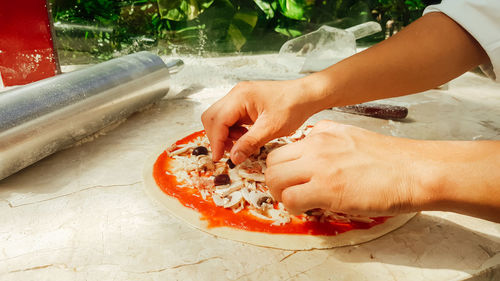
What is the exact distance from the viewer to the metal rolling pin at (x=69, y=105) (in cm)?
106

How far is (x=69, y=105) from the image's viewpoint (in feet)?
4.00

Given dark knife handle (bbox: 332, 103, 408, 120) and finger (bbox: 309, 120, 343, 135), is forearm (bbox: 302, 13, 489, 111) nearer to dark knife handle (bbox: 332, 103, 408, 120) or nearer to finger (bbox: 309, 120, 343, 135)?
finger (bbox: 309, 120, 343, 135)

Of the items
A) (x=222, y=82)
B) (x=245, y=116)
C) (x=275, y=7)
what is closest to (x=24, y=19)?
(x=222, y=82)

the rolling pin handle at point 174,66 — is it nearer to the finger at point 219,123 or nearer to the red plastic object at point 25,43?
the red plastic object at point 25,43

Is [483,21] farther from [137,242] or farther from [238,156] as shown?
[137,242]

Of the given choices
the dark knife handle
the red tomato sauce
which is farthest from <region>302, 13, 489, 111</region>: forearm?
the dark knife handle

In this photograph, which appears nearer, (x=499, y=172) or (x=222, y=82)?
(x=499, y=172)

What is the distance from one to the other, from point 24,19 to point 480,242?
1988 mm

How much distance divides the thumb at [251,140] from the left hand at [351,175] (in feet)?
0.44

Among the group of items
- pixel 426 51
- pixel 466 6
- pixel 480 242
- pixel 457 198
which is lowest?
pixel 480 242

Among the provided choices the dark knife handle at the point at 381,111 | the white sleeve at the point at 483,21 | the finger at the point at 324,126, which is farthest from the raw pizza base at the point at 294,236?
the dark knife handle at the point at 381,111

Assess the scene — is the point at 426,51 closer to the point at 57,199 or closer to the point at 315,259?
the point at 315,259

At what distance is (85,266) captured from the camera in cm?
77

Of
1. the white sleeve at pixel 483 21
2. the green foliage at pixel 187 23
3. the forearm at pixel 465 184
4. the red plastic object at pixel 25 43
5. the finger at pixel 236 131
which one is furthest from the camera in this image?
the green foliage at pixel 187 23
